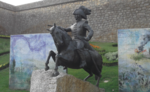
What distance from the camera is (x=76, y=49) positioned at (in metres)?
4.60

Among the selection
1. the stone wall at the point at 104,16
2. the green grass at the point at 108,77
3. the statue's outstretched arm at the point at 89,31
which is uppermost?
the stone wall at the point at 104,16

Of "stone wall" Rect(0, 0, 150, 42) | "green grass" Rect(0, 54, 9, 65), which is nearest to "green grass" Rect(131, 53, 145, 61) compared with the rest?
"stone wall" Rect(0, 0, 150, 42)

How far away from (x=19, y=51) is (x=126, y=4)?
1036 centimetres

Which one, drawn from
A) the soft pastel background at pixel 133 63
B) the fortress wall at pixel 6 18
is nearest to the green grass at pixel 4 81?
the soft pastel background at pixel 133 63

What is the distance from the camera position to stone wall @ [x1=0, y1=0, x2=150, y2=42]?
13.7 meters

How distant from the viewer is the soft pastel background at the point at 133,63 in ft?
20.9

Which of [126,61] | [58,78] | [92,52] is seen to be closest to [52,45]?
[92,52]

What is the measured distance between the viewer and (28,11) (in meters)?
20.4

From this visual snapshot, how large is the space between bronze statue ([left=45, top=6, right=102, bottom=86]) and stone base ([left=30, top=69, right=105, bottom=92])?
226 mm

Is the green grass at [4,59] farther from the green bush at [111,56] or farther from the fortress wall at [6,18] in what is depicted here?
the fortress wall at [6,18]

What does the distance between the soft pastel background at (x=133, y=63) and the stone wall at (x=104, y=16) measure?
301 inches

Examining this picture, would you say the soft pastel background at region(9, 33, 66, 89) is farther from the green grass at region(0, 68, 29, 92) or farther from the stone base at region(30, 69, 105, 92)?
the stone base at region(30, 69, 105, 92)

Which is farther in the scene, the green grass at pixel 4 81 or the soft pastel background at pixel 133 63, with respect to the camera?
the green grass at pixel 4 81

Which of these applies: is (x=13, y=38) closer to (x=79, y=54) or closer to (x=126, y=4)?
(x=79, y=54)
